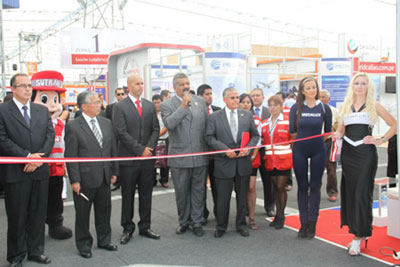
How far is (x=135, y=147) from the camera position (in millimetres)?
4457

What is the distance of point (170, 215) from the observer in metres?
5.70

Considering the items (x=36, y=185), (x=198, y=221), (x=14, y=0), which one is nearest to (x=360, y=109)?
(x=198, y=221)

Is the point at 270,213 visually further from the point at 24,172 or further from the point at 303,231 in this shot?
the point at 24,172

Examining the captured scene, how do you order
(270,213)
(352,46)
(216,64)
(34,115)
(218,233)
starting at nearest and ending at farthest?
(34,115)
(218,233)
(270,213)
(216,64)
(352,46)

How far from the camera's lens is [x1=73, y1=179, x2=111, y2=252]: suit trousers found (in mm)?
4090

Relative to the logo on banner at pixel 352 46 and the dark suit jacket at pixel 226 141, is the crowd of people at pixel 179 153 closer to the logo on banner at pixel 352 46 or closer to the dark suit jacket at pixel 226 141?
the dark suit jacket at pixel 226 141

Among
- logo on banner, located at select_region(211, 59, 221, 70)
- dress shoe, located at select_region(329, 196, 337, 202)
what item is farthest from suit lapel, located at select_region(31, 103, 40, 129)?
logo on banner, located at select_region(211, 59, 221, 70)

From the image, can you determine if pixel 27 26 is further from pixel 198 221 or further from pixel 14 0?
pixel 198 221

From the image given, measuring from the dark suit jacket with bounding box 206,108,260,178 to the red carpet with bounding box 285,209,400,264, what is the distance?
3.51ft

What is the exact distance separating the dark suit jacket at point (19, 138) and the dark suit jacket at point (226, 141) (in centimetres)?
185

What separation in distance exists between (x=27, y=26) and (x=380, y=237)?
113 feet

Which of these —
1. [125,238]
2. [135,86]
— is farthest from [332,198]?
[135,86]

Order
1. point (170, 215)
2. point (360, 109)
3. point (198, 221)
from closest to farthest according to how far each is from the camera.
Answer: point (360, 109) < point (198, 221) < point (170, 215)

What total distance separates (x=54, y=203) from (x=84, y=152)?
3.92 feet
